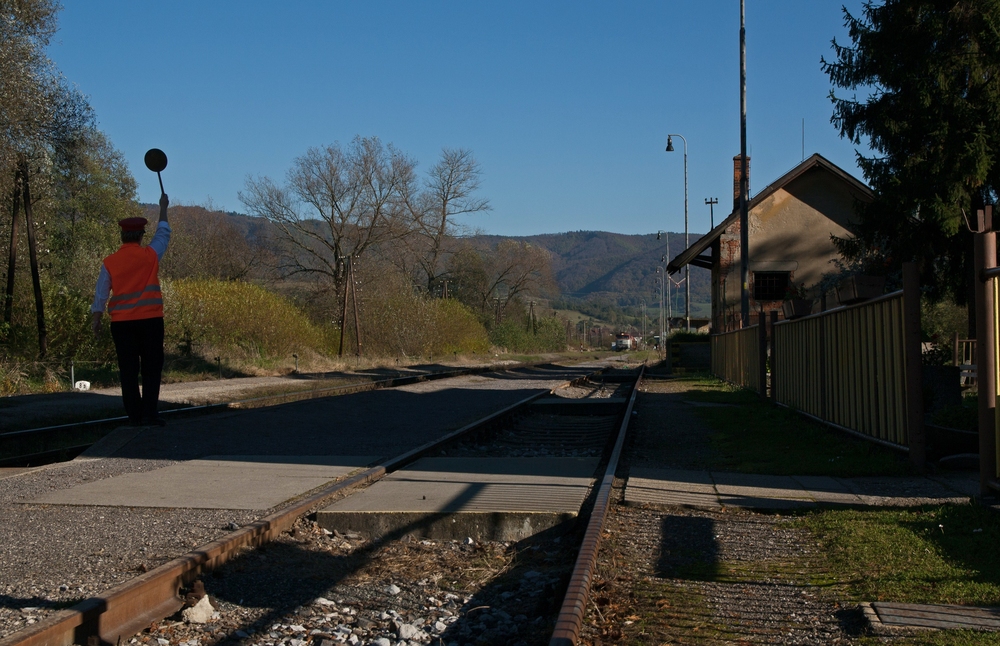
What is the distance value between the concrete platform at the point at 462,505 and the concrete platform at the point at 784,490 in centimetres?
56

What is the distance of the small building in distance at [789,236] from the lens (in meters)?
35.7

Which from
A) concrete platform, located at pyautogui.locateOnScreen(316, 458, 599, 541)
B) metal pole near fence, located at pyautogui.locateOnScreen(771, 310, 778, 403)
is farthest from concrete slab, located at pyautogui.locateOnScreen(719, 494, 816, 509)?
metal pole near fence, located at pyautogui.locateOnScreen(771, 310, 778, 403)

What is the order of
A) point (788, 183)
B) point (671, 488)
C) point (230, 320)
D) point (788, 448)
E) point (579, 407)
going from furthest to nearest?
1. point (788, 183)
2. point (230, 320)
3. point (579, 407)
4. point (788, 448)
5. point (671, 488)

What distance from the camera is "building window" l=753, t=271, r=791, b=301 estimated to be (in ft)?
119

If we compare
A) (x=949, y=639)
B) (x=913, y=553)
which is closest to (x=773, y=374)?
(x=913, y=553)

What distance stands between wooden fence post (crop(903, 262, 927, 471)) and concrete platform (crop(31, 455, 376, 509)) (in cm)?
485

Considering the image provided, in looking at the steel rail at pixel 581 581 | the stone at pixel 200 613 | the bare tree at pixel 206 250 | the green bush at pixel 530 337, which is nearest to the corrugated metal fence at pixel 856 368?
the steel rail at pixel 581 581

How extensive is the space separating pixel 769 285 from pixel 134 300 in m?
31.6

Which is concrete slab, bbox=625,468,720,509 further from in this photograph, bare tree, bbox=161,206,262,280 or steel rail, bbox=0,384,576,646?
bare tree, bbox=161,206,262,280

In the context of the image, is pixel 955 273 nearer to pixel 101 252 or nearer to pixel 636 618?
pixel 636 618

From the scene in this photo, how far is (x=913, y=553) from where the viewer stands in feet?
15.9

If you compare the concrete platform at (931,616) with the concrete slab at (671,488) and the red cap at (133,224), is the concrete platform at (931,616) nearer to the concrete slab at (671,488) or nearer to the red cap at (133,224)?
the concrete slab at (671,488)

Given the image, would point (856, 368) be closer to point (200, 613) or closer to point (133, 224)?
point (133, 224)

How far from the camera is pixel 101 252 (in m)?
42.1
